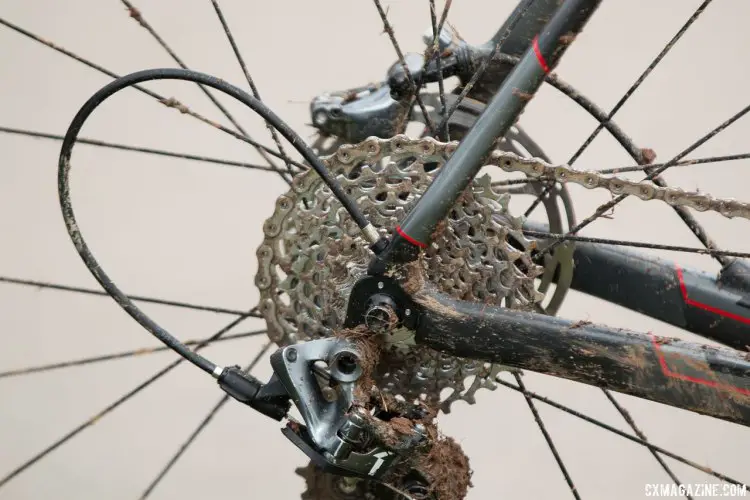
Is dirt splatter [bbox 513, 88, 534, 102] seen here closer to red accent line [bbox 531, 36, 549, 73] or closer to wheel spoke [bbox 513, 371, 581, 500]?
red accent line [bbox 531, 36, 549, 73]

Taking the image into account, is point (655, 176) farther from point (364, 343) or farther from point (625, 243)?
point (364, 343)

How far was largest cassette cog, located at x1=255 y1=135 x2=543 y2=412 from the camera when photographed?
99 centimetres

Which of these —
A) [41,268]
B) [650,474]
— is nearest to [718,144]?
[650,474]

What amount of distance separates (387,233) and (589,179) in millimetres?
181

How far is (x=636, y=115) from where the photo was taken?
1.81 m

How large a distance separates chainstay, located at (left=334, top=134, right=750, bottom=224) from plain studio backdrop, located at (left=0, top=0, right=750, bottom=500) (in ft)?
2.49

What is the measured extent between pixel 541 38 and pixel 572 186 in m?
1.05

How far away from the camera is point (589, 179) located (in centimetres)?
96

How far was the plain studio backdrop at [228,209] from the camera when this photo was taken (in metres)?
1.69

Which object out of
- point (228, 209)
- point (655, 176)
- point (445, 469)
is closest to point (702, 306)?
point (655, 176)

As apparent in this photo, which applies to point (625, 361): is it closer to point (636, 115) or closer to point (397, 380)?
point (397, 380)

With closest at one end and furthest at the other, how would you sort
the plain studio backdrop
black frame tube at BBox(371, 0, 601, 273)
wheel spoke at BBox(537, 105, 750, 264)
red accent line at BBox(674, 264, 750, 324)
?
black frame tube at BBox(371, 0, 601, 273) < wheel spoke at BBox(537, 105, 750, 264) < red accent line at BBox(674, 264, 750, 324) < the plain studio backdrop

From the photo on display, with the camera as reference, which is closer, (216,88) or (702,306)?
(216,88)

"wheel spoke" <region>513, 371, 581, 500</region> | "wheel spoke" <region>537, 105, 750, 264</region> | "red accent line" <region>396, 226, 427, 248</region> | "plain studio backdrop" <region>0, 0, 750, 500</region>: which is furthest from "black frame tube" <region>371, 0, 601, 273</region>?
"plain studio backdrop" <region>0, 0, 750, 500</region>
